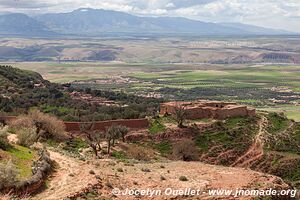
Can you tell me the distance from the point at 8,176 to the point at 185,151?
2666 centimetres

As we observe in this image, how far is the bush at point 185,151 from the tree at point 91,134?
22.7 feet

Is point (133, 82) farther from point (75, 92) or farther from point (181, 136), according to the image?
point (181, 136)

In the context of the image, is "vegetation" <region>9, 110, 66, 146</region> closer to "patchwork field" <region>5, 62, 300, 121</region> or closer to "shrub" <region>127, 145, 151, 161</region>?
"shrub" <region>127, 145, 151, 161</region>

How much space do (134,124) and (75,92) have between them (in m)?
34.5

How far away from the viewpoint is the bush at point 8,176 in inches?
728

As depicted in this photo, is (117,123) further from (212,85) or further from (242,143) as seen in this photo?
(212,85)

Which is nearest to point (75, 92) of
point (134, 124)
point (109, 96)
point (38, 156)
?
point (109, 96)

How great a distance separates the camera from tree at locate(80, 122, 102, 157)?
43.1 meters

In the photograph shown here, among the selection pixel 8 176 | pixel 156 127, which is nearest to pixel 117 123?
pixel 156 127

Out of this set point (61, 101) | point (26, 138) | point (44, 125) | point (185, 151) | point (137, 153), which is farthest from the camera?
point (61, 101)

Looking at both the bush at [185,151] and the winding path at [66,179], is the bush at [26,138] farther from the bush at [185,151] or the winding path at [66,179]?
the bush at [185,151]

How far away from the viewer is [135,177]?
23.3m

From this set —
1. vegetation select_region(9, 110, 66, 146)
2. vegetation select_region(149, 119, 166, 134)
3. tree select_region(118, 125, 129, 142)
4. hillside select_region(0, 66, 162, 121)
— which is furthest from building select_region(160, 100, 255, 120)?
vegetation select_region(9, 110, 66, 146)

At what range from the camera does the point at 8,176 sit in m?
18.6
